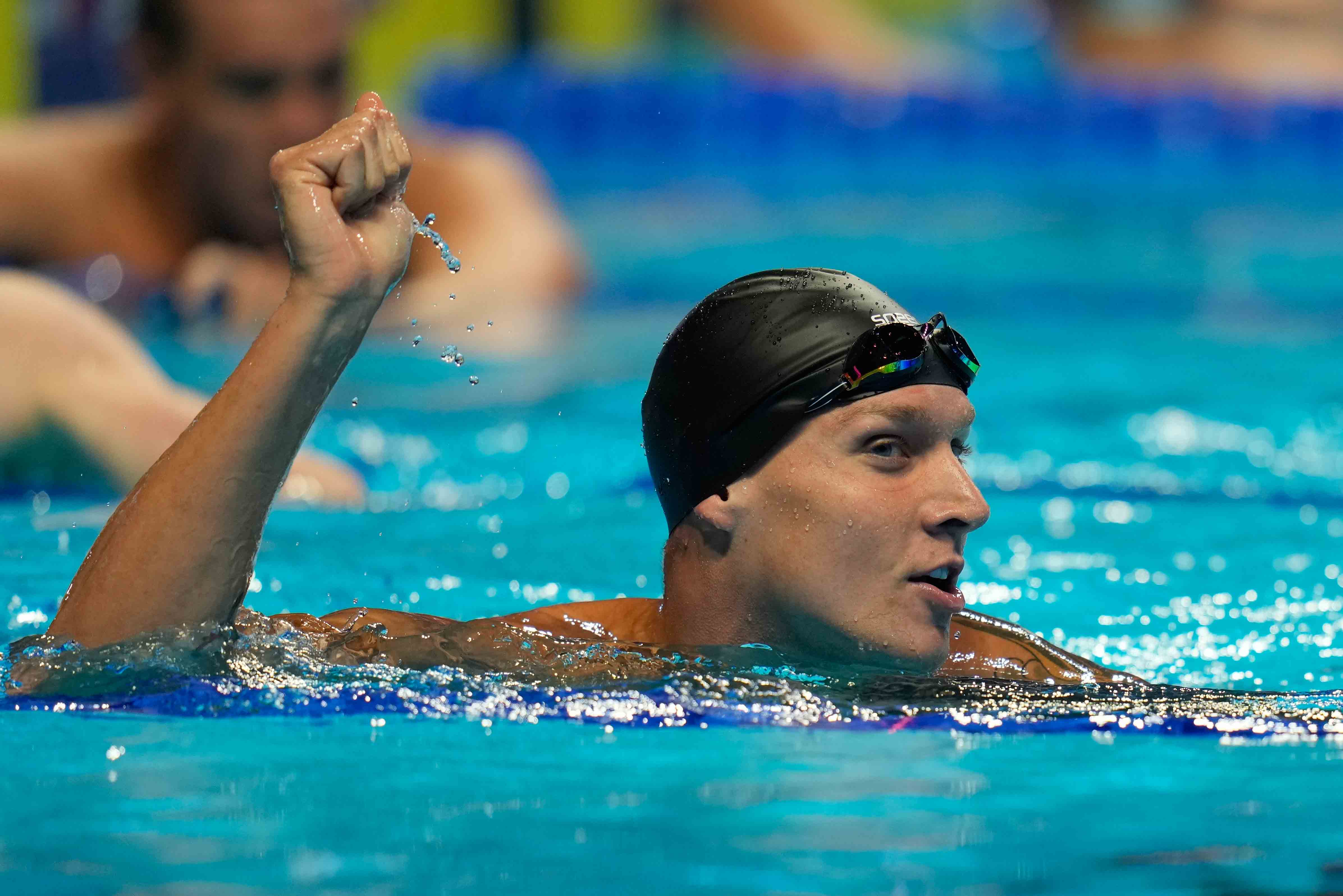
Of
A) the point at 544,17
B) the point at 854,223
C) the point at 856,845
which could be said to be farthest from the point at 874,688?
the point at 544,17

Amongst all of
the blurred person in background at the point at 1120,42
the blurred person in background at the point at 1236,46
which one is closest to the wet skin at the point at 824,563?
the blurred person in background at the point at 1120,42

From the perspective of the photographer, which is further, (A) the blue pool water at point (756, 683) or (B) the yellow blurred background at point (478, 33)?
(B) the yellow blurred background at point (478, 33)

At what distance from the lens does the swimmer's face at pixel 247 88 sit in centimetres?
685

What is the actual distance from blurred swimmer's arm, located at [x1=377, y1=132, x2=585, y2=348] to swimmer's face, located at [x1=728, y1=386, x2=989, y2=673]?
4.29 meters

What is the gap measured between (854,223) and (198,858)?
8.64 m

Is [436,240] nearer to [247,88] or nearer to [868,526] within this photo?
[868,526]

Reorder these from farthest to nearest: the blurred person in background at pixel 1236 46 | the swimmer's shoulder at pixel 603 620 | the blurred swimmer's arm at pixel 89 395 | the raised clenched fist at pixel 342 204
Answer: the blurred person in background at pixel 1236 46
the blurred swimmer's arm at pixel 89 395
the swimmer's shoulder at pixel 603 620
the raised clenched fist at pixel 342 204

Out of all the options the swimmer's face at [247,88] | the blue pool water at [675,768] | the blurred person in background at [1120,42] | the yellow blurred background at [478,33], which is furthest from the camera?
the blurred person in background at [1120,42]

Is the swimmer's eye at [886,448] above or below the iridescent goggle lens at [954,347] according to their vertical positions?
below

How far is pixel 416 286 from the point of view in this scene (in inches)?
281

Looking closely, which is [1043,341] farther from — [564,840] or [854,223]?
[564,840]

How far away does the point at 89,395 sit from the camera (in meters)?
4.91

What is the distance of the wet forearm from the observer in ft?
8.16

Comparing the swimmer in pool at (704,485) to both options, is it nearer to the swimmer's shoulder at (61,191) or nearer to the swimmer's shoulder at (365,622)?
the swimmer's shoulder at (365,622)
